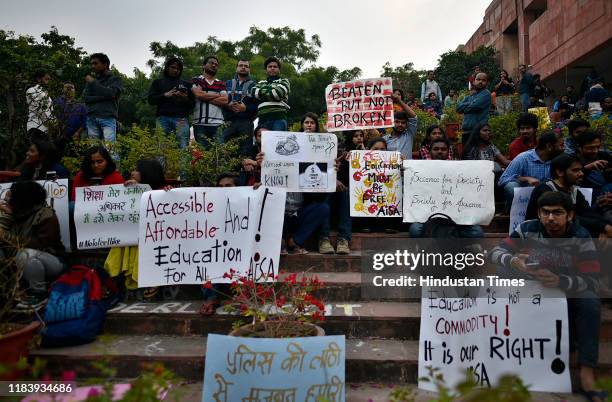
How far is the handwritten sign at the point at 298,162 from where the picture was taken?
514 centimetres

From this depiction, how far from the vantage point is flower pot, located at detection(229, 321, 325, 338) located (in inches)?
113

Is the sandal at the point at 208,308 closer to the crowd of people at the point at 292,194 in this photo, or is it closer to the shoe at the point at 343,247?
the crowd of people at the point at 292,194

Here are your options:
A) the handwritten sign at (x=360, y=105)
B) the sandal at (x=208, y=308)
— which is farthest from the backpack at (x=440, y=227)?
the sandal at (x=208, y=308)

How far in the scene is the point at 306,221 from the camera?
4879mm

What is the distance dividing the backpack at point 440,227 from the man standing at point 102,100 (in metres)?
4.65

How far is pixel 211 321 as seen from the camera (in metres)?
3.81

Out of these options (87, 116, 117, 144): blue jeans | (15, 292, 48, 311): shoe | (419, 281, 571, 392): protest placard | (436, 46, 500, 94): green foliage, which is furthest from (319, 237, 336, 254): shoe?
(436, 46, 500, 94): green foliage

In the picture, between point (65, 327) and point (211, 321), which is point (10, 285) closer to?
point (65, 327)

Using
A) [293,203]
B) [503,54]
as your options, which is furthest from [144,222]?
[503,54]

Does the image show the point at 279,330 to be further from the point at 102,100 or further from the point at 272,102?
the point at 102,100

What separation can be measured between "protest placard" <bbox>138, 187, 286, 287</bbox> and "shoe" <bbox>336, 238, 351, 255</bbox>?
0.86 m

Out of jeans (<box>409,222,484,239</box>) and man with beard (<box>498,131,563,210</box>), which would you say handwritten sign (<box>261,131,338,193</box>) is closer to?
jeans (<box>409,222,484,239</box>)

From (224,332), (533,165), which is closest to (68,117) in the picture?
(224,332)

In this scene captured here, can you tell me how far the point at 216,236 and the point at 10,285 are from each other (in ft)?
5.45
